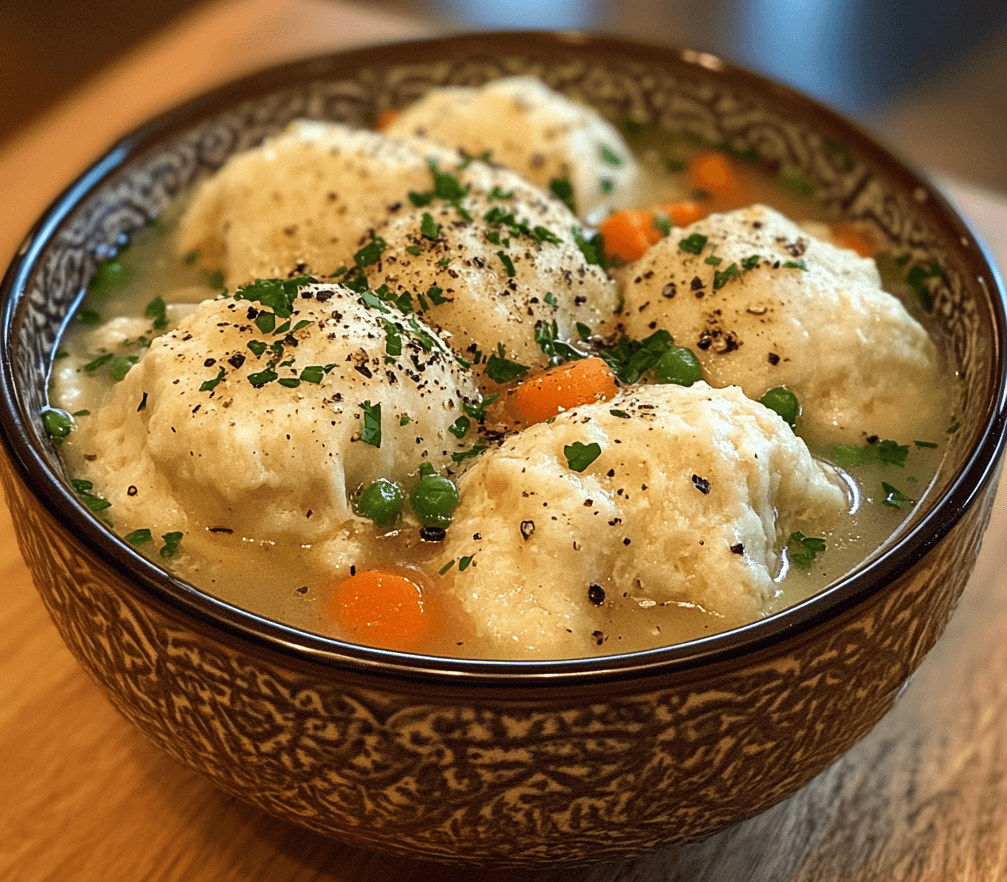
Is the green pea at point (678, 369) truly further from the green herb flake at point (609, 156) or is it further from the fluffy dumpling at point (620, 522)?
the green herb flake at point (609, 156)

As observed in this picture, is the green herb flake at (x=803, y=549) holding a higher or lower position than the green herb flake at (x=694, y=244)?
lower

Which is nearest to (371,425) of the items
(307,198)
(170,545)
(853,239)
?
(170,545)

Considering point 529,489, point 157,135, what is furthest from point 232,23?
point 529,489

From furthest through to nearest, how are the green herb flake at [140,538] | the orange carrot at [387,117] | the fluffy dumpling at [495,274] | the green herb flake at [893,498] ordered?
the orange carrot at [387,117] → the fluffy dumpling at [495,274] → the green herb flake at [893,498] → the green herb flake at [140,538]

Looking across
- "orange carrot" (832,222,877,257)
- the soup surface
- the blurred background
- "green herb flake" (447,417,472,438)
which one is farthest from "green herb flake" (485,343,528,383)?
the blurred background

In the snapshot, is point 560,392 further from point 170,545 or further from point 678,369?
point 170,545

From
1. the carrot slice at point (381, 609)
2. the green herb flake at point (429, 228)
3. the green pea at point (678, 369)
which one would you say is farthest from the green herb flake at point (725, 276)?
the carrot slice at point (381, 609)
